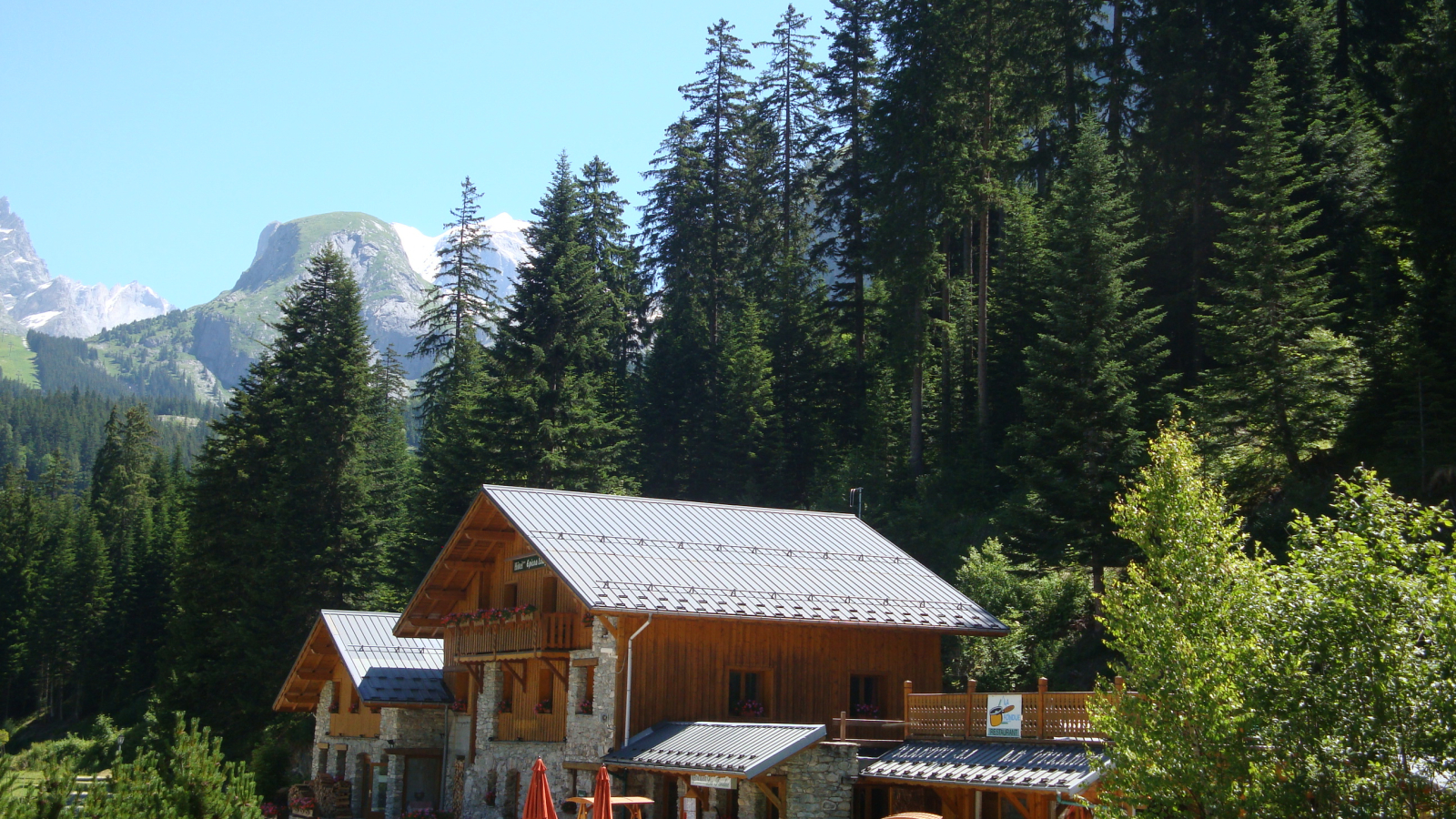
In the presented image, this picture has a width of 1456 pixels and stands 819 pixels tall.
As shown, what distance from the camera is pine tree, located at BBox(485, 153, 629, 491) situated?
43.4m

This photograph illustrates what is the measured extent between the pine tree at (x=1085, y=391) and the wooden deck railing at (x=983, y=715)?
25.7 feet

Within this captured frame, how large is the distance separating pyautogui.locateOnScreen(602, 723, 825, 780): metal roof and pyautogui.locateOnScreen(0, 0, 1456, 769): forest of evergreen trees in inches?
381

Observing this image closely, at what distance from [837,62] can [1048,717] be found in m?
38.8

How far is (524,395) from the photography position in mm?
43375

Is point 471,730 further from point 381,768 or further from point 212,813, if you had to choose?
point 212,813

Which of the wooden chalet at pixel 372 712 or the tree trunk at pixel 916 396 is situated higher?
the tree trunk at pixel 916 396

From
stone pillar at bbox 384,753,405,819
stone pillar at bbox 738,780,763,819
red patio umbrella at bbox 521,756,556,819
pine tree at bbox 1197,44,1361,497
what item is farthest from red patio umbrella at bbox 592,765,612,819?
pine tree at bbox 1197,44,1361,497

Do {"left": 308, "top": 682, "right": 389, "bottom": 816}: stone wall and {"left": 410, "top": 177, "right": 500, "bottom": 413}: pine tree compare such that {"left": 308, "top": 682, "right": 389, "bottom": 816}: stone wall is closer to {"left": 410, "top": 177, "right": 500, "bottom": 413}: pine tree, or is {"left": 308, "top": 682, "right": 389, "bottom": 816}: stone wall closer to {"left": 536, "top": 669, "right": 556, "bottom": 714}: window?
{"left": 536, "top": 669, "right": 556, "bottom": 714}: window

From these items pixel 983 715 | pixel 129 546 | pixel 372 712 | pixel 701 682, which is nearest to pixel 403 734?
pixel 372 712

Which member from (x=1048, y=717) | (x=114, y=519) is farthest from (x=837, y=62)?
→ (x=114, y=519)

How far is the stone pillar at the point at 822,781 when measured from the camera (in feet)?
68.0

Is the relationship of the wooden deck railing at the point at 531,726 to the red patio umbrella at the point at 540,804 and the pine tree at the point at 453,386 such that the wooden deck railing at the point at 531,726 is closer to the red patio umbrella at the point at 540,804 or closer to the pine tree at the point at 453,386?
the red patio umbrella at the point at 540,804

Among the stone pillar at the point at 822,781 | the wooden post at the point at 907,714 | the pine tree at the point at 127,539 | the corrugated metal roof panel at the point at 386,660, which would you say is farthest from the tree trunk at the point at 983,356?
the pine tree at the point at 127,539

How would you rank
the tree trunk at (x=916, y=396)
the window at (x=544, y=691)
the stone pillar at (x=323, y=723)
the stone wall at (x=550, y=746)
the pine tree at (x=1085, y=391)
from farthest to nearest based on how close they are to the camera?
the tree trunk at (x=916, y=396)
the stone pillar at (x=323, y=723)
the pine tree at (x=1085, y=391)
the window at (x=544, y=691)
the stone wall at (x=550, y=746)
